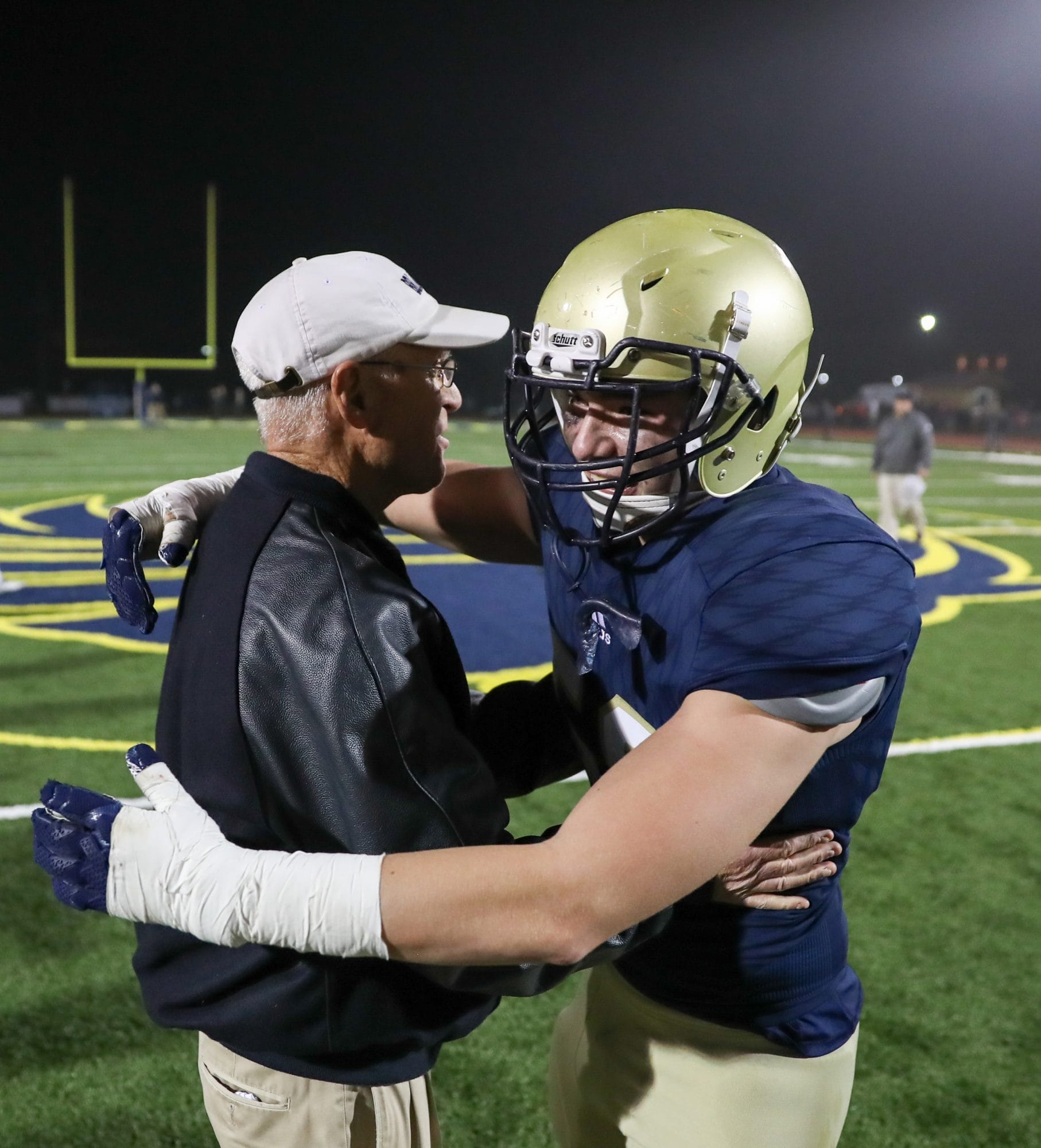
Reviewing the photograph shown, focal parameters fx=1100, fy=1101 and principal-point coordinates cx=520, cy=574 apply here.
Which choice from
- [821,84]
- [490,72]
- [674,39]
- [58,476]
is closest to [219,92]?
[490,72]

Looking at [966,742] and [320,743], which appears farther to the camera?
[966,742]

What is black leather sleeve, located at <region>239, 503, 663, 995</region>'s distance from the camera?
4.66ft

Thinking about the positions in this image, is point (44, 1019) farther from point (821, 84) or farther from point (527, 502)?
point (821, 84)

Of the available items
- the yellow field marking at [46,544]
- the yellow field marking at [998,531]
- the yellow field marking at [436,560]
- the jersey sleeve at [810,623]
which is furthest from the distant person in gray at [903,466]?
the jersey sleeve at [810,623]

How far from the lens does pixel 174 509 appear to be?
6.40ft

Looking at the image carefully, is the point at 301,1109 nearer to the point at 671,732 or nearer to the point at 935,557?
the point at 671,732

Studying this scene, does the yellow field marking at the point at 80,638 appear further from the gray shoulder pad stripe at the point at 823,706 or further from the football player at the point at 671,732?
the gray shoulder pad stripe at the point at 823,706

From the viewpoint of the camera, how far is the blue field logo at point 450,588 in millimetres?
6730

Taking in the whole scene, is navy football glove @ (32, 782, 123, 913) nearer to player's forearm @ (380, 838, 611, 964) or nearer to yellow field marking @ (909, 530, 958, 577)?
player's forearm @ (380, 838, 611, 964)

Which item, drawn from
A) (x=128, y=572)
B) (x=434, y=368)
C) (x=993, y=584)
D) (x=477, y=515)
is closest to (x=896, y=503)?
(x=993, y=584)

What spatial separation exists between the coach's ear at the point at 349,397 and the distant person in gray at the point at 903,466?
9.91 m

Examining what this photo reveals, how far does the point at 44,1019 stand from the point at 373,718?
7.35 feet

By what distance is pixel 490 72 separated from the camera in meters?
42.0

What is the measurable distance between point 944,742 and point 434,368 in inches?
169
